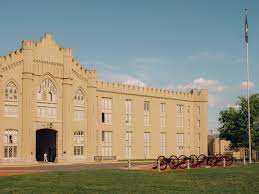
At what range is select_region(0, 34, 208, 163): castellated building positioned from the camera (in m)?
57.1

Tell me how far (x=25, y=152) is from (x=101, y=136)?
13.9 m

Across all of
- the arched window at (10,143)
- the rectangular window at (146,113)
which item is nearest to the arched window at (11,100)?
the arched window at (10,143)

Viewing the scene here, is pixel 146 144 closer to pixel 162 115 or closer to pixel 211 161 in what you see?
pixel 162 115

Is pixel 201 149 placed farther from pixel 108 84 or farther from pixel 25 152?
pixel 25 152

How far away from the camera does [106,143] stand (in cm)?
6894

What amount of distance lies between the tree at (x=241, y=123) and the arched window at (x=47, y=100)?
30615 millimetres

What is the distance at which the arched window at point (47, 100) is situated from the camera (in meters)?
59.8

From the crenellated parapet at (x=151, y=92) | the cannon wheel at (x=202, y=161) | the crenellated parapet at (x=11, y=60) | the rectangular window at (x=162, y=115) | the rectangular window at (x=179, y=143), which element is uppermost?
the crenellated parapet at (x=11, y=60)

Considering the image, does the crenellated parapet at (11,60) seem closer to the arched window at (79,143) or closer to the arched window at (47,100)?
the arched window at (47,100)

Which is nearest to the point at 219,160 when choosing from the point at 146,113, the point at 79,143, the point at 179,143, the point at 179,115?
the point at 79,143

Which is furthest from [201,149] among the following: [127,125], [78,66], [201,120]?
[78,66]

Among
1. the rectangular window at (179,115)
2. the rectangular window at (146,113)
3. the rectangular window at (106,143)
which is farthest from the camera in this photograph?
the rectangular window at (179,115)

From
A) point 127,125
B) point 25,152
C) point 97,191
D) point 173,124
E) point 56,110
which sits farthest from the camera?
point 173,124

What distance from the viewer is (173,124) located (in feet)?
261
